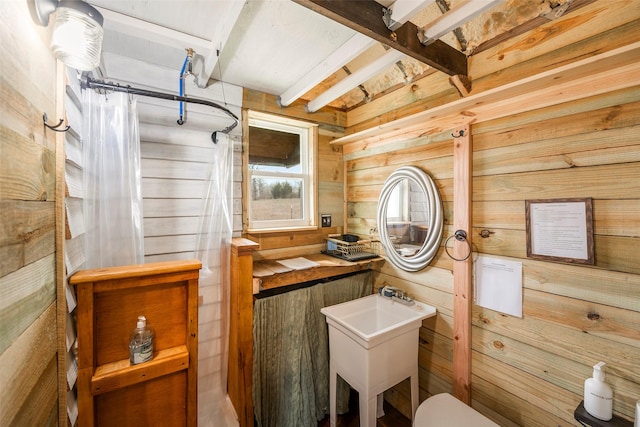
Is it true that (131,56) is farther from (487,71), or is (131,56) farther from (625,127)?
(625,127)

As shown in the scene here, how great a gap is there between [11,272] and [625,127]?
1953mm

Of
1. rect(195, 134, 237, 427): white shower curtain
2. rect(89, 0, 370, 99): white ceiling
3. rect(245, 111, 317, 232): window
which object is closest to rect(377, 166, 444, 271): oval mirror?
rect(245, 111, 317, 232): window

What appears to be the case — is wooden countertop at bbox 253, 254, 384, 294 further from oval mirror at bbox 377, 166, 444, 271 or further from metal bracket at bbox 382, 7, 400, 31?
metal bracket at bbox 382, 7, 400, 31

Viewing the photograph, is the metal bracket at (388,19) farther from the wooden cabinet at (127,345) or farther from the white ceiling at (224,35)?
the wooden cabinet at (127,345)

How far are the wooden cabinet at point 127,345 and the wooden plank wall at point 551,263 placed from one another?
143 cm

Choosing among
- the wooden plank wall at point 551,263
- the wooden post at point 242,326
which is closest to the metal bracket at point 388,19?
the wooden plank wall at point 551,263

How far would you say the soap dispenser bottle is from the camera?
1.00 m

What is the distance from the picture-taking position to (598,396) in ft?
3.30

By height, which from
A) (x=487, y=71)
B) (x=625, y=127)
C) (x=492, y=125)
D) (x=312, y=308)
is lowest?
(x=312, y=308)

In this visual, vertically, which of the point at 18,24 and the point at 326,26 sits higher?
the point at 326,26

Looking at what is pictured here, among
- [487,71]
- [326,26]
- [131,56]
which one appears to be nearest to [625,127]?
[487,71]

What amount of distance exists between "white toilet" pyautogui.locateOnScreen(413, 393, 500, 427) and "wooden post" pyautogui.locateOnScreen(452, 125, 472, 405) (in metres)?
0.18

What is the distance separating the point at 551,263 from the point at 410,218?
781mm

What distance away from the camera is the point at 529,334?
128 centimetres
